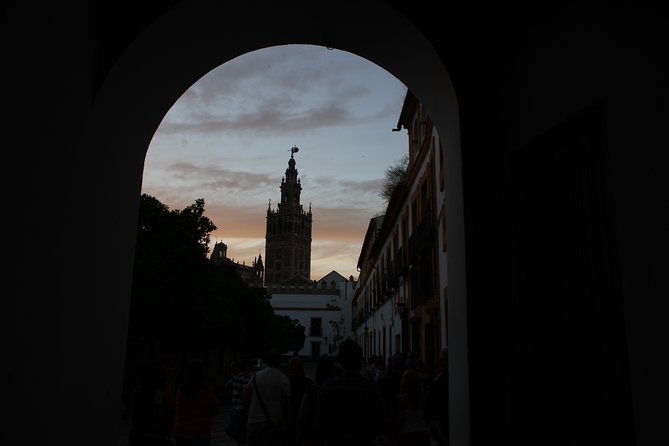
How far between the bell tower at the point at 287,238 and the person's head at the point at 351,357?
331 ft

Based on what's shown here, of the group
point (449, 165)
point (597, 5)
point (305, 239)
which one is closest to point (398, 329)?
point (449, 165)

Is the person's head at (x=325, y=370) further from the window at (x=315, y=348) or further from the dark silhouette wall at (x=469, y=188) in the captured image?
the window at (x=315, y=348)

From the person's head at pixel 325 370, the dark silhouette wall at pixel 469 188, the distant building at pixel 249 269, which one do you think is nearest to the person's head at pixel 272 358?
the person's head at pixel 325 370

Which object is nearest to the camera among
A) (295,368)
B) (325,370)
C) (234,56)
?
(234,56)

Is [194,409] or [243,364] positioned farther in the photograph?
[243,364]

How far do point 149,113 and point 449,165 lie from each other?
7.17 feet

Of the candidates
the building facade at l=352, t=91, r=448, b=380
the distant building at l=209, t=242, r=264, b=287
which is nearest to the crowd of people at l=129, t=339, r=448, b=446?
the building facade at l=352, t=91, r=448, b=380

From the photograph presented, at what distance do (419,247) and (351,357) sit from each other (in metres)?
11.1

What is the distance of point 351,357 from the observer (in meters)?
3.57

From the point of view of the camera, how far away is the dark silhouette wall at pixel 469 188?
7.95 ft

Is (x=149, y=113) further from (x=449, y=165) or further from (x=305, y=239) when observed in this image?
(x=305, y=239)

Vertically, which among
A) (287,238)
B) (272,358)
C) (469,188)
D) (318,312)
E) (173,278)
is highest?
(287,238)

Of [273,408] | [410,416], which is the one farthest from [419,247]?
[410,416]

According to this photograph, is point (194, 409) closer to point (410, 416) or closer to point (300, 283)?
point (410, 416)
